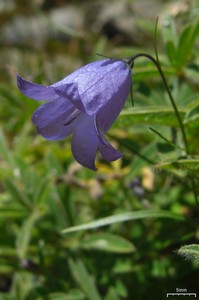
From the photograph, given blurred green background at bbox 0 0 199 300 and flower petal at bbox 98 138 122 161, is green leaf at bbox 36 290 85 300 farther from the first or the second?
flower petal at bbox 98 138 122 161

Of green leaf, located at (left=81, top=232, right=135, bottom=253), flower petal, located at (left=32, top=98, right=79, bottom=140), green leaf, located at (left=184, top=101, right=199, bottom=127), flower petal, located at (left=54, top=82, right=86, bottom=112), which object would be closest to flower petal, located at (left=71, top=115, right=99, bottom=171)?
flower petal, located at (left=32, top=98, right=79, bottom=140)

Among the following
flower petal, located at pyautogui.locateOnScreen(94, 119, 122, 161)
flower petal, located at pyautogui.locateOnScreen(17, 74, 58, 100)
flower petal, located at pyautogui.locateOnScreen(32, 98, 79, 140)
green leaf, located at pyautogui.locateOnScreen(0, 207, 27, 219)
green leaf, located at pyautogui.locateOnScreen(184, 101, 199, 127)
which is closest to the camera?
flower petal, located at pyautogui.locateOnScreen(94, 119, 122, 161)

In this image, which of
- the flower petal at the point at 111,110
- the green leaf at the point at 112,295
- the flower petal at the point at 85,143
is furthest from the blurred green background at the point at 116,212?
the flower petal at the point at 111,110

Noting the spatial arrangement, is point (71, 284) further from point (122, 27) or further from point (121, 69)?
point (122, 27)

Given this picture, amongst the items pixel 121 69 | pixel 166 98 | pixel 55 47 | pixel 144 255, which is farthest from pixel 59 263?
pixel 55 47

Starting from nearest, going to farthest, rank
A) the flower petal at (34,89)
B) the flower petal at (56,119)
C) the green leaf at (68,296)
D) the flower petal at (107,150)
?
the flower petal at (107,150) → the flower petal at (34,89) → the flower petal at (56,119) → the green leaf at (68,296)

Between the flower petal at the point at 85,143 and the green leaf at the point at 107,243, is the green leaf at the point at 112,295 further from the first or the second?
the flower petal at the point at 85,143
